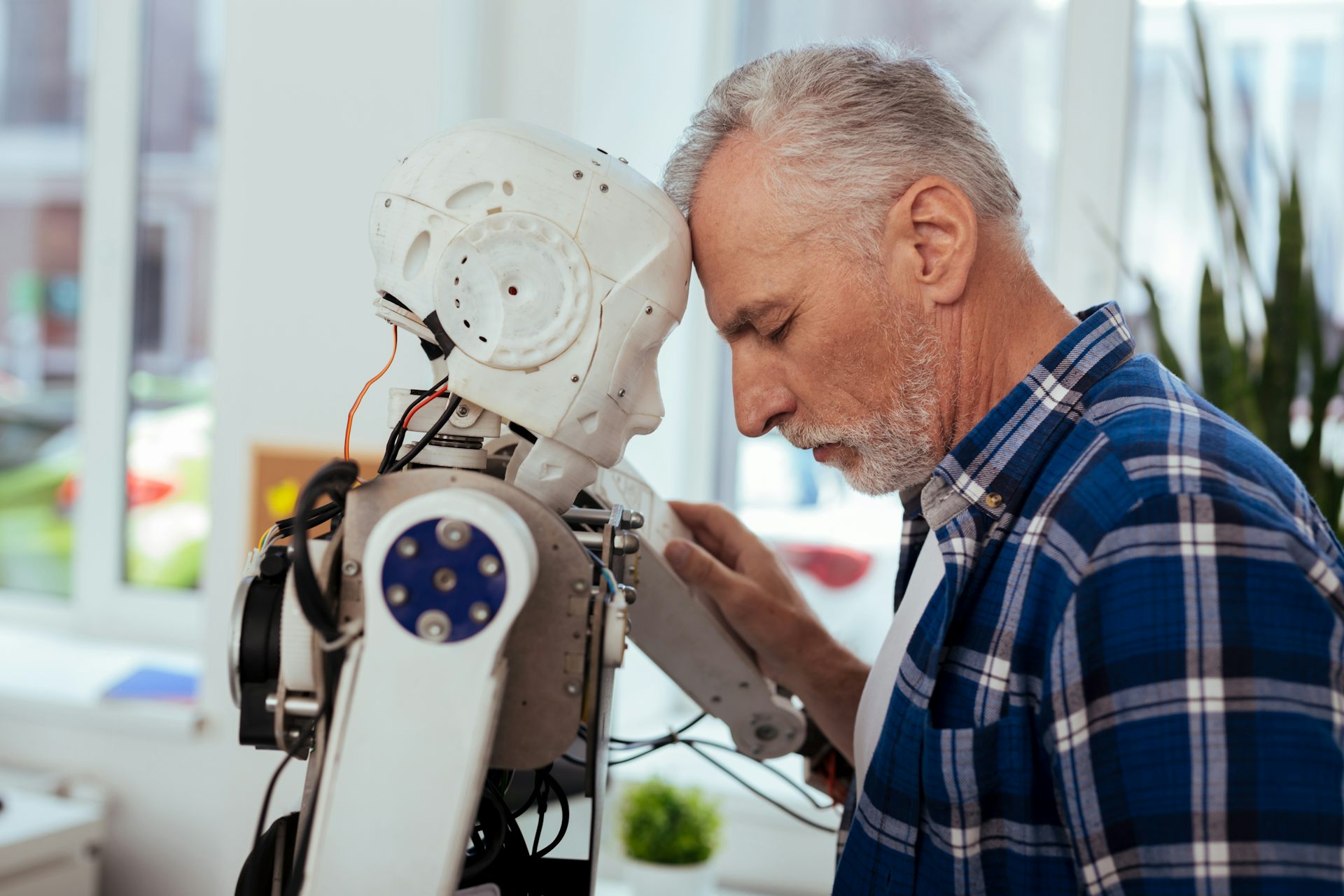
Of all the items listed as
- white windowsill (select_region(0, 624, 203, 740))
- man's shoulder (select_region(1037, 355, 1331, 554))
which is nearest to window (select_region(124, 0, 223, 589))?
white windowsill (select_region(0, 624, 203, 740))

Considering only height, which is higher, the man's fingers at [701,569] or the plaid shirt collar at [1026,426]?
the plaid shirt collar at [1026,426]

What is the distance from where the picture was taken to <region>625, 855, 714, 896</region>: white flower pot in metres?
1.96

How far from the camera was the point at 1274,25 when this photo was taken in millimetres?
2289

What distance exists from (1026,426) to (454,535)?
0.52m

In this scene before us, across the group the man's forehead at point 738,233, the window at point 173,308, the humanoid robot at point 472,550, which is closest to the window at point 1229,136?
the man's forehead at point 738,233

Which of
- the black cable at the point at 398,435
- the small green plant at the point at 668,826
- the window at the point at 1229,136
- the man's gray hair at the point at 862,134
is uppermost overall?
the window at the point at 1229,136

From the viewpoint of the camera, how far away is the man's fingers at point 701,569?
4.07 feet

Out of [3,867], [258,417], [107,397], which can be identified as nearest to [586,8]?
[258,417]

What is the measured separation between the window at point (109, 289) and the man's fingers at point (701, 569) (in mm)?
1980

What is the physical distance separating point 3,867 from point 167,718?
1.40 ft

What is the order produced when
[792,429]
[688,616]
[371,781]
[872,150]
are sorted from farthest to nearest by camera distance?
[688,616] → [792,429] → [872,150] → [371,781]

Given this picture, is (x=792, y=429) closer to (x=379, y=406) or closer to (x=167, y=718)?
(x=379, y=406)

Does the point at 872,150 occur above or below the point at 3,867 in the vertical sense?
above

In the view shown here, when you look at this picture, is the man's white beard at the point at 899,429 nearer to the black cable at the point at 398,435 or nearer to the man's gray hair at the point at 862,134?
the man's gray hair at the point at 862,134
